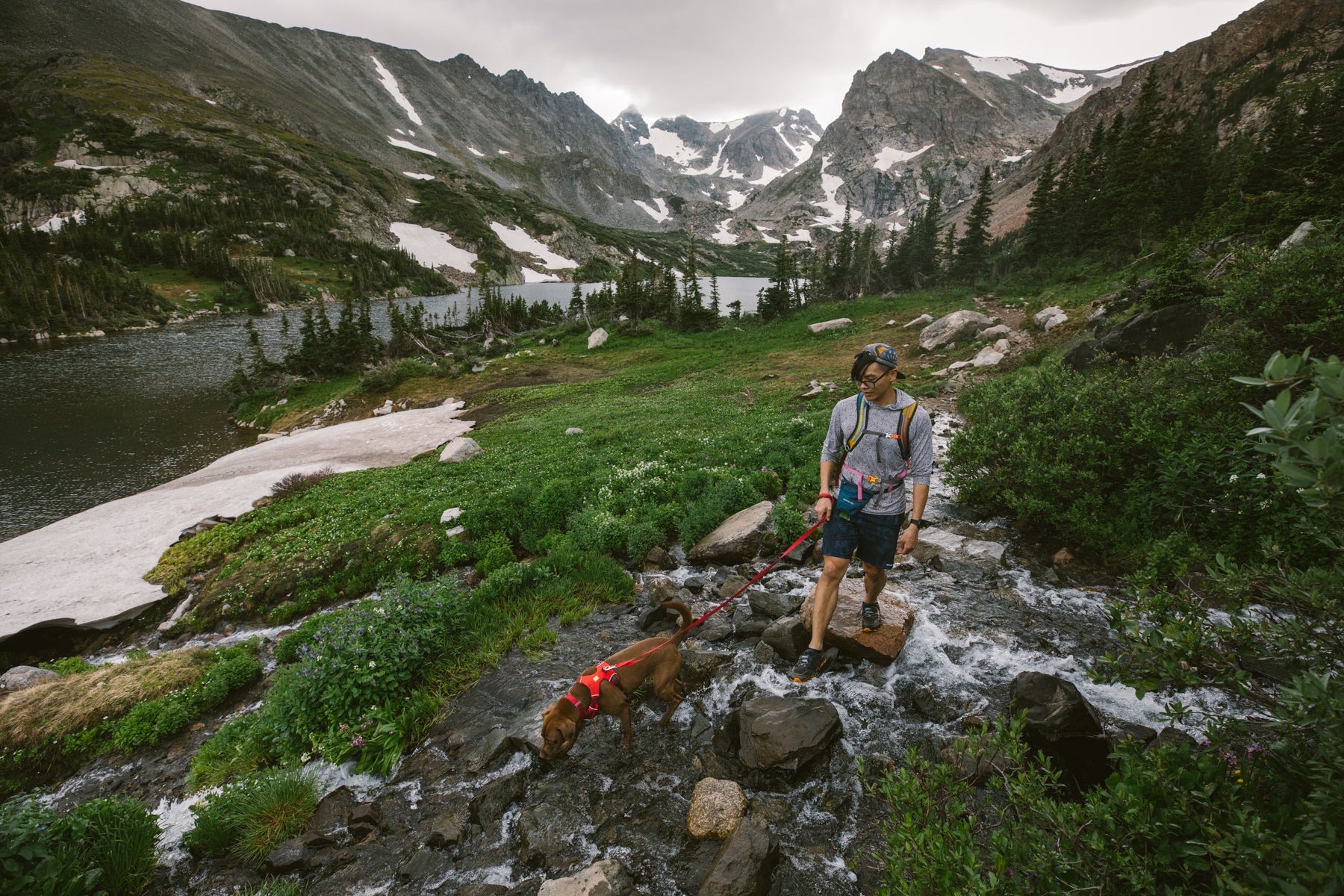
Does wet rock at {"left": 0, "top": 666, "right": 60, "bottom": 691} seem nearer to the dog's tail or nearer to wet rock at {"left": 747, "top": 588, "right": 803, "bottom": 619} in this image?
the dog's tail

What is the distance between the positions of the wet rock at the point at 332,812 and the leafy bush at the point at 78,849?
4.95 feet

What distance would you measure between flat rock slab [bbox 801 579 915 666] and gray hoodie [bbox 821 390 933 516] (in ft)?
5.72

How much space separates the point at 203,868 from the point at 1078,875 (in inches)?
310

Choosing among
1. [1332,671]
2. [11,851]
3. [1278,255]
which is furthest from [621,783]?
[1278,255]

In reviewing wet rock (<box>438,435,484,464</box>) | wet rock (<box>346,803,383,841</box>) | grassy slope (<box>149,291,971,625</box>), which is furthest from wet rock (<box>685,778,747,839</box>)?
wet rock (<box>438,435,484,464</box>)

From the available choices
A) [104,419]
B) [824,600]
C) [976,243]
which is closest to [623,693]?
[824,600]

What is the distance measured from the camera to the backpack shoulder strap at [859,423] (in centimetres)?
612

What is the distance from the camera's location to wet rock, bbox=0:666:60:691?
8805mm

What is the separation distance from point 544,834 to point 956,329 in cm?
3105

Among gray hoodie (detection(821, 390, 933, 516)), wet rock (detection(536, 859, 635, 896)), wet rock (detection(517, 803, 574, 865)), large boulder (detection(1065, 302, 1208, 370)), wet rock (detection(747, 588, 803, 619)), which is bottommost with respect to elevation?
wet rock (detection(517, 803, 574, 865))

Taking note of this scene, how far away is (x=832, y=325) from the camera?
135 feet

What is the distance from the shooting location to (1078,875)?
2.70m

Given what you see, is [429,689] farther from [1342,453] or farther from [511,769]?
[1342,453]

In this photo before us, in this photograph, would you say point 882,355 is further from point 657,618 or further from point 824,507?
point 657,618
